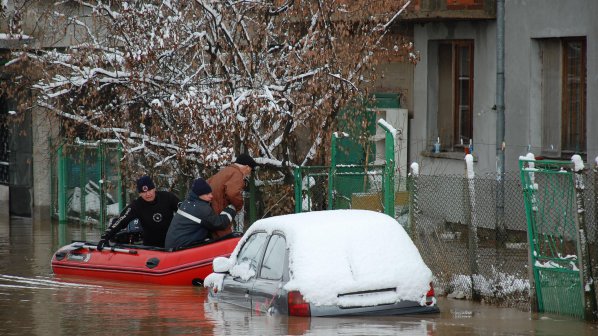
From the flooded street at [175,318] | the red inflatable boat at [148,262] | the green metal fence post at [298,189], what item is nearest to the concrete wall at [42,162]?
the red inflatable boat at [148,262]

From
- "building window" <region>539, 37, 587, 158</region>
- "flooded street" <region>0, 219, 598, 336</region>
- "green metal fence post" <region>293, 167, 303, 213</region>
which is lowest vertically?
"flooded street" <region>0, 219, 598, 336</region>

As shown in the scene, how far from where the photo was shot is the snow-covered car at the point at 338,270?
39.7ft

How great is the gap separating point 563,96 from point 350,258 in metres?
10.6

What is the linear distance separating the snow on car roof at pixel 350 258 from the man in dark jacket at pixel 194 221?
4.48m

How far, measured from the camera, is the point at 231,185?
728 inches

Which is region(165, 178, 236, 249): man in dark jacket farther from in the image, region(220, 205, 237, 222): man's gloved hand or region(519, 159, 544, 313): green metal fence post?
region(519, 159, 544, 313): green metal fence post

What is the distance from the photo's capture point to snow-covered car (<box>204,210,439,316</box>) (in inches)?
476

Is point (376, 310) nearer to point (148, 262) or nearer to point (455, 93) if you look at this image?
point (148, 262)

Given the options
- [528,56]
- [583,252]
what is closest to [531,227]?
[583,252]

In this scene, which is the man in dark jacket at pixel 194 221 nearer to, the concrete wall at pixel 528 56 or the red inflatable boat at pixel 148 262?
the red inflatable boat at pixel 148 262

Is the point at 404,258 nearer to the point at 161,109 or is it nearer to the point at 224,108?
the point at 224,108

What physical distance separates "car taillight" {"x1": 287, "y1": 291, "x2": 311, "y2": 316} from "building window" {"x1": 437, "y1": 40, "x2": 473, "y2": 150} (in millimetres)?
12507

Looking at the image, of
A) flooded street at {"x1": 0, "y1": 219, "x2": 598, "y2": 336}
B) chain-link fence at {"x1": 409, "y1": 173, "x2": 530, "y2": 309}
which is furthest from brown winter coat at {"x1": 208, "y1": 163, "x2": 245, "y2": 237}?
chain-link fence at {"x1": 409, "y1": 173, "x2": 530, "y2": 309}

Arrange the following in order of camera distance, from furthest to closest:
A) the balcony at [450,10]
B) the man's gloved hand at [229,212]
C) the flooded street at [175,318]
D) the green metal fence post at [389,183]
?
1. the balcony at [450,10]
2. the man's gloved hand at [229,212]
3. the green metal fence post at [389,183]
4. the flooded street at [175,318]
